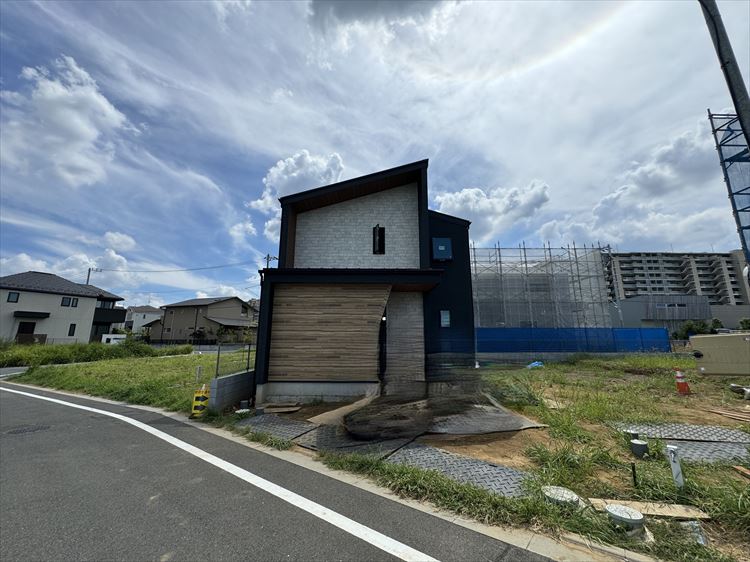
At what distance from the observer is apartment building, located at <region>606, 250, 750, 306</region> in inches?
2633

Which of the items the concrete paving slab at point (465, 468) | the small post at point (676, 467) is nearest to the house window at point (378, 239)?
the concrete paving slab at point (465, 468)

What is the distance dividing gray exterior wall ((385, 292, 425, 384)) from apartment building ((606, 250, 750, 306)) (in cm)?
7310

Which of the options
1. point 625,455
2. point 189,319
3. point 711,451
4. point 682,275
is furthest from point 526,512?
point 682,275

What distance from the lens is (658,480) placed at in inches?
131

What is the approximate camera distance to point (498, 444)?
473 centimetres

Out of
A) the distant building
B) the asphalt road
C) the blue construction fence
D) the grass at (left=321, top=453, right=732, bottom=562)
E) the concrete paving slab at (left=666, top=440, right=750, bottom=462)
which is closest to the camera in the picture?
the grass at (left=321, top=453, right=732, bottom=562)

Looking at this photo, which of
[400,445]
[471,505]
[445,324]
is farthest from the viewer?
[445,324]

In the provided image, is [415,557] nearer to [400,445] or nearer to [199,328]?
[400,445]

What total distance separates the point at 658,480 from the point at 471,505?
2.16 metres

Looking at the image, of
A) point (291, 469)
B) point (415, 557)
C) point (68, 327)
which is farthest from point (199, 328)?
point (415, 557)

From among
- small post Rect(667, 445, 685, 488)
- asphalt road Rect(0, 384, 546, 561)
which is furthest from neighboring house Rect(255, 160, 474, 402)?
small post Rect(667, 445, 685, 488)

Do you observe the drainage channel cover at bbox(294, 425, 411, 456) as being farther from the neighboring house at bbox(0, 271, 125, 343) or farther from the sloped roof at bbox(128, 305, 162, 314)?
the sloped roof at bbox(128, 305, 162, 314)

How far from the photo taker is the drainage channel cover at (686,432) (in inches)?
192

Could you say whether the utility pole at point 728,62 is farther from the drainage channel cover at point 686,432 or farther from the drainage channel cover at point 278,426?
the drainage channel cover at point 278,426
